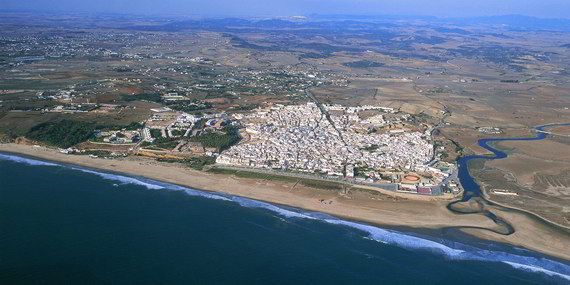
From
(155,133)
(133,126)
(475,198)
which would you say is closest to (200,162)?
(155,133)

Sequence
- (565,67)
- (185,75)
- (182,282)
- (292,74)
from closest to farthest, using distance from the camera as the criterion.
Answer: (182,282)
(185,75)
(292,74)
(565,67)

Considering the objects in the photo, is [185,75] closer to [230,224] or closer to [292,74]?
[292,74]

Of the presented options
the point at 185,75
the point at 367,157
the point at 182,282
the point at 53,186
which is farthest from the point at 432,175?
the point at 185,75

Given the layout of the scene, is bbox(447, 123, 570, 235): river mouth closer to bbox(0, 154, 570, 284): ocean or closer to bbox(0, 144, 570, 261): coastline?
bbox(0, 144, 570, 261): coastline

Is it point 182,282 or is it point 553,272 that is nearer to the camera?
point 182,282

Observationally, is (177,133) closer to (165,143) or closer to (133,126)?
(165,143)

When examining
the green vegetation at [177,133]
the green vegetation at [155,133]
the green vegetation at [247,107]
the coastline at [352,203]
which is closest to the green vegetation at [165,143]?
the green vegetation at [155,133]
